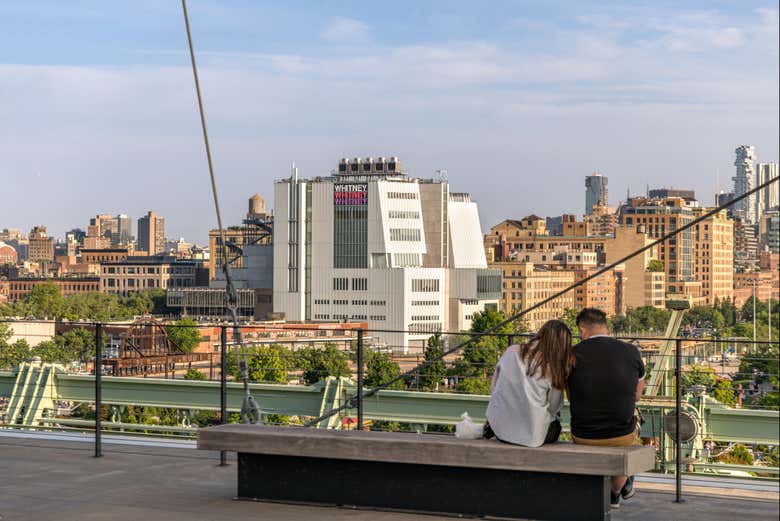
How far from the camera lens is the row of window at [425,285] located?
449 feet

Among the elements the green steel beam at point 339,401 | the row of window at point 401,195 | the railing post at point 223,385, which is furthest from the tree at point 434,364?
the row of window at point 401,195

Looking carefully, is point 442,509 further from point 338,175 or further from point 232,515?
point 338,175

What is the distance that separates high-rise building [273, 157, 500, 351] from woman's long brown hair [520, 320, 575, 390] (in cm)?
12770

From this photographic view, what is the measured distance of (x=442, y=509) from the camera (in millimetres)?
7773

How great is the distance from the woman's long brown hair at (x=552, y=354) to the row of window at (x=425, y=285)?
5092 inches

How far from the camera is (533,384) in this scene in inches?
286

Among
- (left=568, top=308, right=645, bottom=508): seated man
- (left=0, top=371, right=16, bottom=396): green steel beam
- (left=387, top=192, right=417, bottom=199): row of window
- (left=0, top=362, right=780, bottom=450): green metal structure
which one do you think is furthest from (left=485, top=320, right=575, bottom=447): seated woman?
(left=387, top=192, right=417, bottom=199): row of window

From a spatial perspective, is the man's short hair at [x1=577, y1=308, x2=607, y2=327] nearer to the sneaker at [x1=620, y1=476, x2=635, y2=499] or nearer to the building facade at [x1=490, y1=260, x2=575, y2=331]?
the sneaker at [x1=620, y1=476, x2=635, y2=499]

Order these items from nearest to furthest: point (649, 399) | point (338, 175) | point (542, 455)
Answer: point (542, 455), point (649, 399), point (338, 175)

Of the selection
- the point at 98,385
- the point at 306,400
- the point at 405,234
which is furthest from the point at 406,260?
the point at 98,385

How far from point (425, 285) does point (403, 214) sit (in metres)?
Result: 7.99

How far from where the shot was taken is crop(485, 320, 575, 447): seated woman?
7250 mm

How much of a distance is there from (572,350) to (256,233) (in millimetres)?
175272

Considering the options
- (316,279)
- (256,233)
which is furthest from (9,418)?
(256,233)
